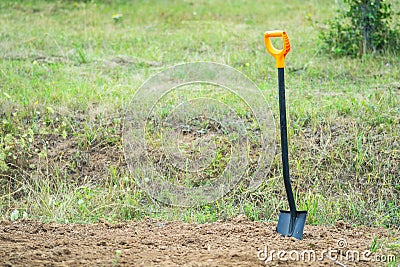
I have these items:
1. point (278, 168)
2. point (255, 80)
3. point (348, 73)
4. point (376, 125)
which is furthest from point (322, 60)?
point (278, 168)

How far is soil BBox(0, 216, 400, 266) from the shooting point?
2832 mm

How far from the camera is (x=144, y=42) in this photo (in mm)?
7645

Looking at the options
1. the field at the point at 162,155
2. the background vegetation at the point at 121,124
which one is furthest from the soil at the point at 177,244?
the background vegetation at the point at 121,124

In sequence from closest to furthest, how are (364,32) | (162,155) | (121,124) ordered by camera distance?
(162,155)
(121,124)
(364,32)

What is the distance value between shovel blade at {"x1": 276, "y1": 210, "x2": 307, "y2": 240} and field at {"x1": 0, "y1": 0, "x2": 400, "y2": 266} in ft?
0.32

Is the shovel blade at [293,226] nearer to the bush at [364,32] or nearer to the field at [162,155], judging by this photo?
the field at [162,155]

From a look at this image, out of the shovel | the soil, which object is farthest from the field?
the shovel

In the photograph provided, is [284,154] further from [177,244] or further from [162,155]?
[162,155]

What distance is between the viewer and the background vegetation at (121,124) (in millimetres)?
4230

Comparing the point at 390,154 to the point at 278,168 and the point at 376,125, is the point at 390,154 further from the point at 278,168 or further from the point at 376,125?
the point at 278,168

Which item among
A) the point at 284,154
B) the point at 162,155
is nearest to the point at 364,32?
the point at 162,155

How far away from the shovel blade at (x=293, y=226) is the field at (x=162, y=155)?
0.32ft

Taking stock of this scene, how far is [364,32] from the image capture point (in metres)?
6.74

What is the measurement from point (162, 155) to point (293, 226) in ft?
5.55
